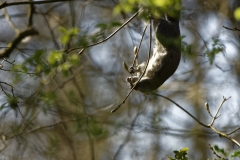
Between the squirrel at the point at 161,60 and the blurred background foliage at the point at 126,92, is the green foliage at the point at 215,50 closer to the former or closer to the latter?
the squirrel at the point at 161,60

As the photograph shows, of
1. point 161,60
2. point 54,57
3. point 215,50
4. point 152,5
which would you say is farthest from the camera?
point 161,60

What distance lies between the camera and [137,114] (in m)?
5.79

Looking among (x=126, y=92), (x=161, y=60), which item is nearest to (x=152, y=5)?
(x=161, y=60)

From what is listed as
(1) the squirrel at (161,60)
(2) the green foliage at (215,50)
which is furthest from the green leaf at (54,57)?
(1) the squirrel at (161,60)

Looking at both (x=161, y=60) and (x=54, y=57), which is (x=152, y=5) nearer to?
(x=54, y=57)

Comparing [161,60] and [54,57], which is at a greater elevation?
[161,60]

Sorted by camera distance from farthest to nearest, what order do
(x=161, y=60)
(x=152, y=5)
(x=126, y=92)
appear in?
(x=126, y=92), (x=161, y=60), (x=152, y=5)

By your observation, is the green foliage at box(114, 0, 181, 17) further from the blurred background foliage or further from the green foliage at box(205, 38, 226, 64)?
the blurred background foliage

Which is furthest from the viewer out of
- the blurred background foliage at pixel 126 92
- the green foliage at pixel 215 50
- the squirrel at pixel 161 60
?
the blurred background foliage at pixel 126 92

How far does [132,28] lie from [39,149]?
118 inches

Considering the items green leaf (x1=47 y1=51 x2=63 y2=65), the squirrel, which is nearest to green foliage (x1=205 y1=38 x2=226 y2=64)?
the squirrel

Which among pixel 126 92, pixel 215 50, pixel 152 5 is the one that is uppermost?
pixel 126 92

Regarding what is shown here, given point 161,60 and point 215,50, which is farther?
point 161,60

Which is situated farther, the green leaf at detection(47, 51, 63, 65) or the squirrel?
the squirrel
